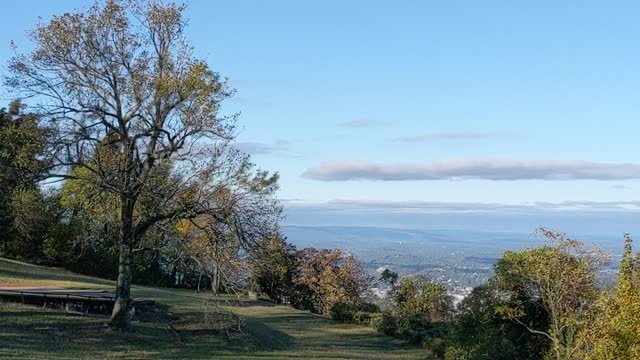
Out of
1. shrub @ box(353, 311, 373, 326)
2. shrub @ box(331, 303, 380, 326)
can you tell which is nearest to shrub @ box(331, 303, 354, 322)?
shrub @ box(331, 303, 380, 326)

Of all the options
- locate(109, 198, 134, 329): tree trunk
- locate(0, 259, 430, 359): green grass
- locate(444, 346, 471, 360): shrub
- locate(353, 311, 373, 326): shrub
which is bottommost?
locate(353, 311, 373, 326): shrub

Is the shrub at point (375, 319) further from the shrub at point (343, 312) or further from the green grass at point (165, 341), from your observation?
the green grass at point (165, 341)

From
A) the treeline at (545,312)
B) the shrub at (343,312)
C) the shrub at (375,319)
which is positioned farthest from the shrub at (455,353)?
the shrub at (343,312)

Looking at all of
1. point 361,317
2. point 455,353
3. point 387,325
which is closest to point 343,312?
point 361,317

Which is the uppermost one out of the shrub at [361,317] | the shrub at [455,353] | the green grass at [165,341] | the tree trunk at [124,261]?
the tree trunk at [124,261]

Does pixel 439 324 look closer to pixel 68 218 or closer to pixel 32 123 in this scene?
pixel 32 123

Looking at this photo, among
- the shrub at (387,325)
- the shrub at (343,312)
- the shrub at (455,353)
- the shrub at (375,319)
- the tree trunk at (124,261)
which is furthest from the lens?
the shrub at (343,312)

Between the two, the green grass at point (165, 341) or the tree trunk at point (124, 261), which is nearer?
the green grass at point (165, 341)

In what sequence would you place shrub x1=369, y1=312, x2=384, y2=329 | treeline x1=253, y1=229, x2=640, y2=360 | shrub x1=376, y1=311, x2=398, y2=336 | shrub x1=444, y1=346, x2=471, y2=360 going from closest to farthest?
1. treeline x1=253, y1=229, x2=640, y2=360
2. shrub x1=444, y1=346, x2=471, y2=360
3. shrub x1=376, y1=311, x2=398, y2=336
4. shrub x1=369, y1=312, x2=384, y2=329

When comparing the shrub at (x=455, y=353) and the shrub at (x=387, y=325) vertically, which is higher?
the shrub at (x=455, y=353)

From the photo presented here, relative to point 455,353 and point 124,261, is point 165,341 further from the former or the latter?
point 455,353

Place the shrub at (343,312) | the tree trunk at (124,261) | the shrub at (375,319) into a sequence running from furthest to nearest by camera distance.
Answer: the shrub at (343,312) → the shrub at (375,319) → the tree trunk at (124,261)

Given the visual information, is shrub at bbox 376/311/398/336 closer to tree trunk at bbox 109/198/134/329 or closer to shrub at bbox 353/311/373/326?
shrub at bbox 353/311/373/326

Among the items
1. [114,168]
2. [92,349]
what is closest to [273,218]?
[114,168]
